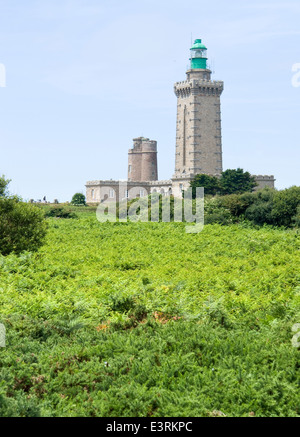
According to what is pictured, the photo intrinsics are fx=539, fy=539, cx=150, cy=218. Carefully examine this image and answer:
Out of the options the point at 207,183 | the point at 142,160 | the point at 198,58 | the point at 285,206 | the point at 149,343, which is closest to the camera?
the point at 149,343

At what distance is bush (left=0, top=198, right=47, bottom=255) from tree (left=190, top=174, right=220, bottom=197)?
181ft

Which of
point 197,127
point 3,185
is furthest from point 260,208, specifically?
point 197,127

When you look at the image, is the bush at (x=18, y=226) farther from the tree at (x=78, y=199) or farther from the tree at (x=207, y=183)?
the tree at (x=78, y=199)

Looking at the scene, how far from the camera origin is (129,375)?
9250mm

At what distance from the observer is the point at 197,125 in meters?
85.8

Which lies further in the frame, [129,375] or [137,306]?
[137,306]

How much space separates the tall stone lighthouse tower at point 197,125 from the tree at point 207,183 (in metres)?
4.49

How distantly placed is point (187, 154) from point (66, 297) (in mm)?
74009

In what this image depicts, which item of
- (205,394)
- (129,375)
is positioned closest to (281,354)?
(205,394)

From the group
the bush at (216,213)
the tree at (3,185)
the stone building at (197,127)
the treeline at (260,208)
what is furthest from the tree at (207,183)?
the tree at (3,185)

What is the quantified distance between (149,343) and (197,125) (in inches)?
3058
